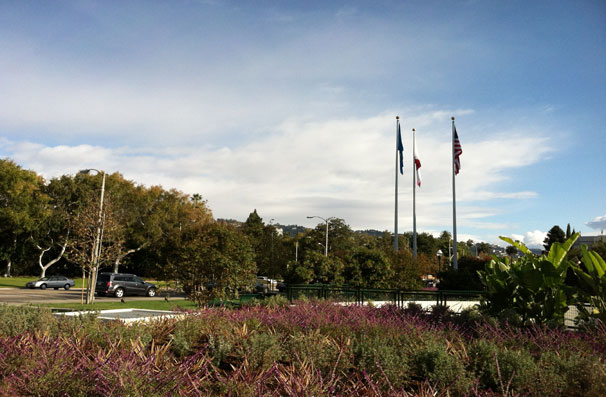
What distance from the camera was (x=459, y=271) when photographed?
116 ft

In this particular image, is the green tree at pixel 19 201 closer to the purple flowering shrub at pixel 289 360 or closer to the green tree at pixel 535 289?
the purple flowering shrub at pixel 289 360

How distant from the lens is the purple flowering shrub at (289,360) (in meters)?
4.39

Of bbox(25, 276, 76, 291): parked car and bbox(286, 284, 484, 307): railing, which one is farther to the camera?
bbox(25, 276, 76, 291): parked car

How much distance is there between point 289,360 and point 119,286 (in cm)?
2678

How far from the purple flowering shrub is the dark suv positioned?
21748 mm

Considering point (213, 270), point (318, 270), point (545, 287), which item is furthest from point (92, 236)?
point (545, 287)

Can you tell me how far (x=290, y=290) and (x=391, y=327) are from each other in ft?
41.6

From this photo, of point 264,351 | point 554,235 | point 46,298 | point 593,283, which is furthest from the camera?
point 554,235

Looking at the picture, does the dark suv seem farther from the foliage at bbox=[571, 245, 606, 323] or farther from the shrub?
the foliage at bbox=[571, 245, 606, 323]

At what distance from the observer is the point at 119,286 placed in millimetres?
30562

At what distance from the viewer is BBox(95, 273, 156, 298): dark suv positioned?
3011 centimetres

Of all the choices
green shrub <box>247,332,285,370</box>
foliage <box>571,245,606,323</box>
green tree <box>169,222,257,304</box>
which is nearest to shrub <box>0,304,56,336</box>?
green shrub <box>247,332,285,370</box>

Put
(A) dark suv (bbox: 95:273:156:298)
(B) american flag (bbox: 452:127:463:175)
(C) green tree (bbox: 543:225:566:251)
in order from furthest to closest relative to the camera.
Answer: (C) green tree (bbox: 543:225:566:251), (B) american flag (bbox: 452:127:463:175), (A) dark suv (bbox: 95:273:156:298)

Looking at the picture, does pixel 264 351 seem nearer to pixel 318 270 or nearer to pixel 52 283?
pixel 318 270
